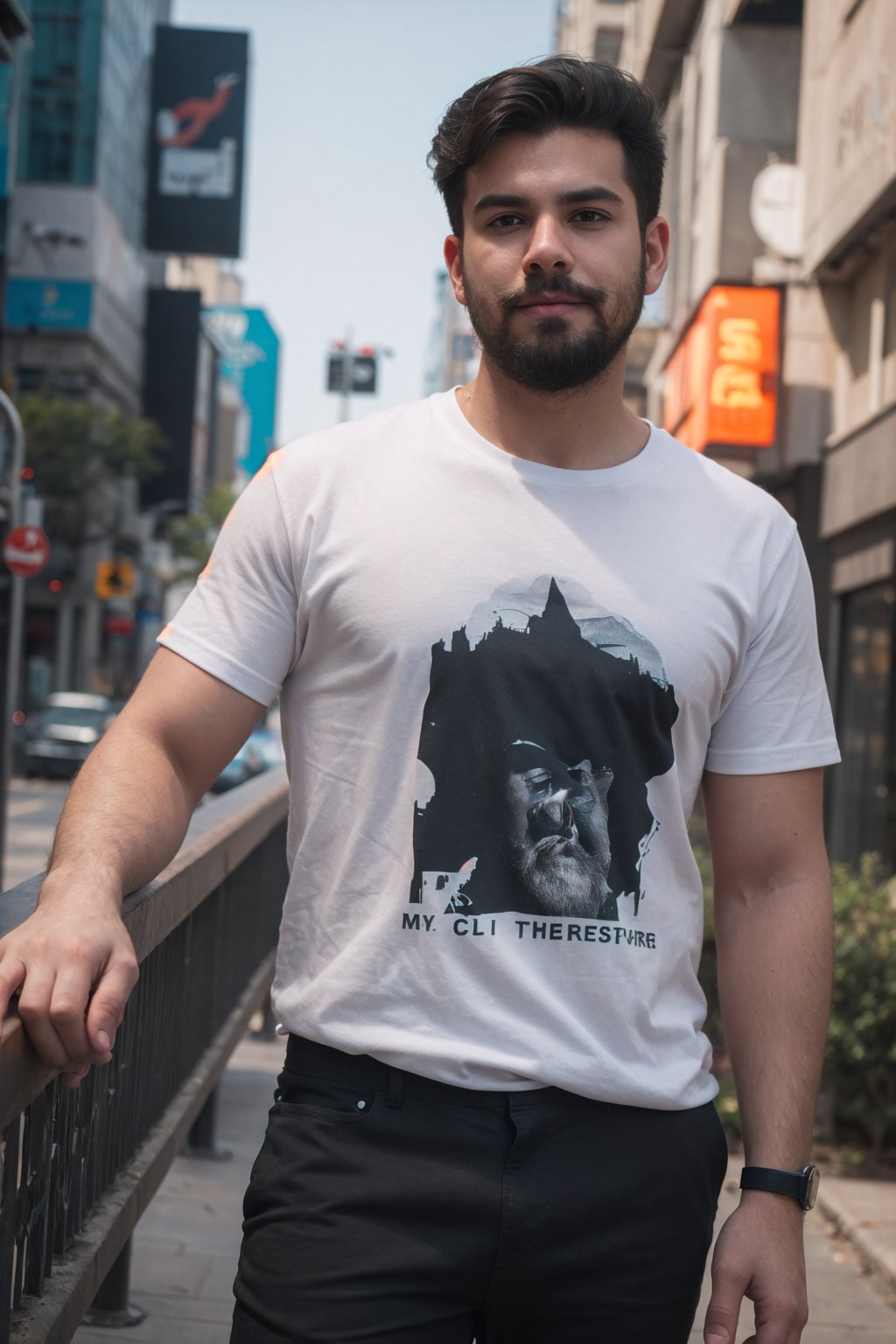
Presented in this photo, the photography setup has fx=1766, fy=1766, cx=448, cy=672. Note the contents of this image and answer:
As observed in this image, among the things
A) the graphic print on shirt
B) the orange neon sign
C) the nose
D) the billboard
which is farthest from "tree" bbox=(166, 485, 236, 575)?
the graphic print on shirt

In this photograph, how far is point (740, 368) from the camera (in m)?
15.3

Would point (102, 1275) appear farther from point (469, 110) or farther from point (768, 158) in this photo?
point (768, 158)

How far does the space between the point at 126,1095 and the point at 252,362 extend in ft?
358

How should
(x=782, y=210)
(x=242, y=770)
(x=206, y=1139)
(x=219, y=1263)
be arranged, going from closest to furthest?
(x=219, y=1263) < (x=206, y=1139) < (x=782, y=210) < (x=242, y=770)

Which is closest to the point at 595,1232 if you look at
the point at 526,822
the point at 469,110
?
the point at 526,822

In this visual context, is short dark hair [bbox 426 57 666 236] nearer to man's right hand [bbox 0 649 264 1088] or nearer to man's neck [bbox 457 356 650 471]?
man's neck [bbox 457 356 650 471]

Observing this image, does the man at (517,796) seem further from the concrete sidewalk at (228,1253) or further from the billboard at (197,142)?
the billboard at (197,142)

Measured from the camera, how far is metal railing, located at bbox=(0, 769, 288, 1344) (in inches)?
87.0

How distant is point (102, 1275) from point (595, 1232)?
36.9 inches

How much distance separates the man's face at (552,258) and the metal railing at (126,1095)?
0.94 m

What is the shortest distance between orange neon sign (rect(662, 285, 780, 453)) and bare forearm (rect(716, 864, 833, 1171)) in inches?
513

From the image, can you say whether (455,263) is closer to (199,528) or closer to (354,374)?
(354,374)

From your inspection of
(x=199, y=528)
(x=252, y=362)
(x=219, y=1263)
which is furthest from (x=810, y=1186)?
(x=252, y=362)

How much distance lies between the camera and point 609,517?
7.96 feet
